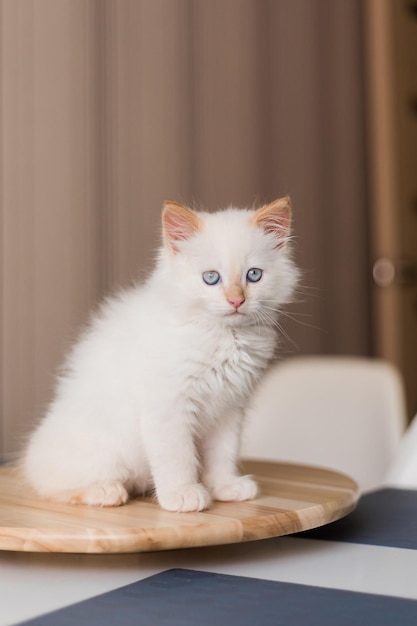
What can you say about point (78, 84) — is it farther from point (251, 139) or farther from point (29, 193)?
point (251, 139)

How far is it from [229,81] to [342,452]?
1.49m

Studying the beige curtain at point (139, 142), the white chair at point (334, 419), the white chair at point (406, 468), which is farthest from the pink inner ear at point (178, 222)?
the white chair at point (334, 419)

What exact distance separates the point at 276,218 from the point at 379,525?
394 millimetres

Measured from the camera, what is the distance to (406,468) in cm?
133

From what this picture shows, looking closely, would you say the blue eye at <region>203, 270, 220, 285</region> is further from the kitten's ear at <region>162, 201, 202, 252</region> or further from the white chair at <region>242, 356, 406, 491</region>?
the white chair at <region>242, 356, 406, 491</region>

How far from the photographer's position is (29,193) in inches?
83.0

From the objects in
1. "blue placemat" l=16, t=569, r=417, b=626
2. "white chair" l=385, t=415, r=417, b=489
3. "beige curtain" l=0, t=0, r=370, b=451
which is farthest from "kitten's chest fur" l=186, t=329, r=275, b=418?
"beige curtain" l=0, t=0, r=370, b=451

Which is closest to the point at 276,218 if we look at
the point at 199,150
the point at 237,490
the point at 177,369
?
the point at 177,369

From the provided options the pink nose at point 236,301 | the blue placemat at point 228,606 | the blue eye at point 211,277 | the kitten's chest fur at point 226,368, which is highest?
the blue eye at point 211,277

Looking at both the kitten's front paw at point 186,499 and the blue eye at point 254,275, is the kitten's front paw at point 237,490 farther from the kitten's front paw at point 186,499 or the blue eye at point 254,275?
the blue eye at point 254,275

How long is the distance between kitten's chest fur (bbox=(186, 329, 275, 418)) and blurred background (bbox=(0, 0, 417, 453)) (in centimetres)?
10

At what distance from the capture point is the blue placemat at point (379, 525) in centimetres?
92

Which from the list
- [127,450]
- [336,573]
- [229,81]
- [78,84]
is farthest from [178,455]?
[229,81]

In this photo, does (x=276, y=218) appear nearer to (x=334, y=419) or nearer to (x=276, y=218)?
(x=276, y=218)
